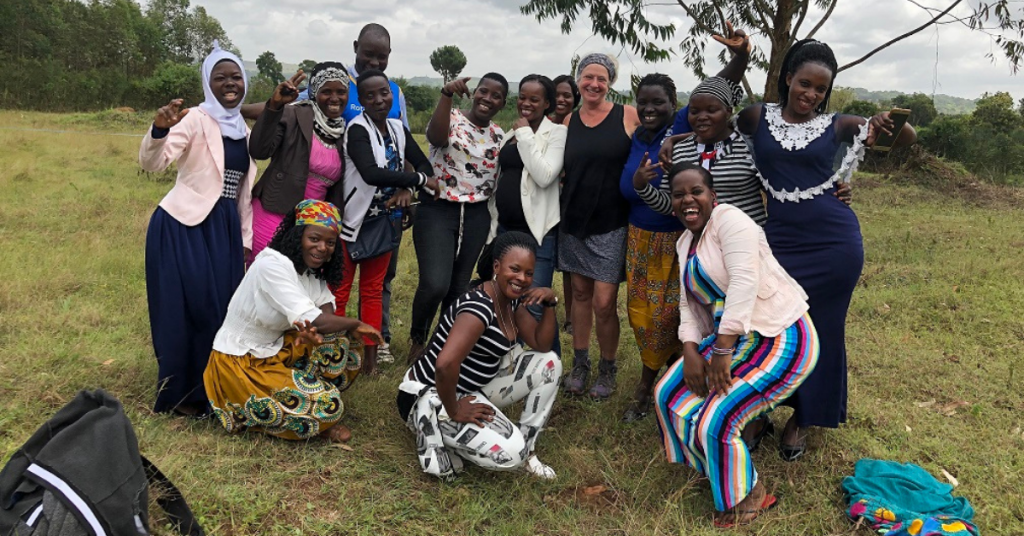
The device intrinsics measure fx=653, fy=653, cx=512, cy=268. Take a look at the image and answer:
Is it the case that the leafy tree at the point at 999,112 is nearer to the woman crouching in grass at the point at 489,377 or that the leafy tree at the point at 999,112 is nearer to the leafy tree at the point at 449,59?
the woman crouching in grass at the point at 489,377

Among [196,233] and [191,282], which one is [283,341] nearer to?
[191,282]

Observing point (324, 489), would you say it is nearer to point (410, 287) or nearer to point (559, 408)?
A: point (559, 408)

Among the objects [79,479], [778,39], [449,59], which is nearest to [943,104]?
[449,59]

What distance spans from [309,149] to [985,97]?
91.3 ft

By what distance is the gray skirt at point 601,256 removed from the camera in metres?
3.68

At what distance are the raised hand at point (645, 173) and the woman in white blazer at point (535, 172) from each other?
2.16 ft

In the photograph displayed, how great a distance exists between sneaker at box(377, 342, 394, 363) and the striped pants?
2.18 m

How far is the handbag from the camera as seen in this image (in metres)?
3.81

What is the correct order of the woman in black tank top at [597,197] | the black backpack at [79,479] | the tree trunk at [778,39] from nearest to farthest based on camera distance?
the black backpack at [79,479] < the woman in black tank top at [597,197] < the tree trunk at [778,39]

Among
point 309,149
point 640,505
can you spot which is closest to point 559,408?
point 640,505

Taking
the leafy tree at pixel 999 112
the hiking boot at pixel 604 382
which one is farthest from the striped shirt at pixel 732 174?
the leafy tree at pixel 999 112

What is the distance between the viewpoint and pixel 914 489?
9.16ft

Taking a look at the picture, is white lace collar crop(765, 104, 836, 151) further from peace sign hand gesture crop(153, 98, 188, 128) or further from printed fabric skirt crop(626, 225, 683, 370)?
peace sign hand gesture crop(153, 98, 188, 128)

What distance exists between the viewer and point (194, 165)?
3293mm
